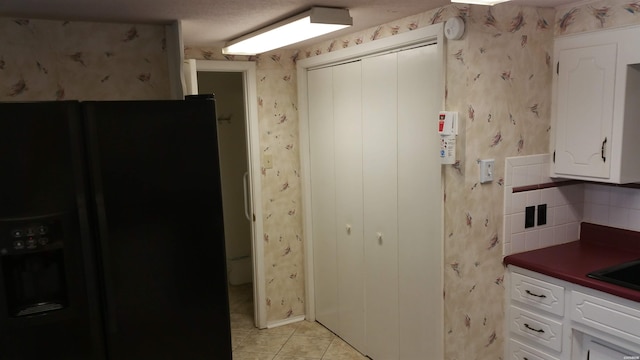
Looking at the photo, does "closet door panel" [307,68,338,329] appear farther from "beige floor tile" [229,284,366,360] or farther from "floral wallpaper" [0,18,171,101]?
"floral wallpaper" [0,18,171,101]

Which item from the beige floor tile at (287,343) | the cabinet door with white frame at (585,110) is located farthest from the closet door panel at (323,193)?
the cabinet door with white frame at (585,110)

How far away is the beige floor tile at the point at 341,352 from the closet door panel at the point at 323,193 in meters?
0.17

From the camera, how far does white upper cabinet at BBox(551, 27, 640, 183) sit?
2324 mm

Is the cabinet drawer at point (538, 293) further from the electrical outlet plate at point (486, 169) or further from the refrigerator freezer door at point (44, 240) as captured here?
the refrigerator freezer door at point (44, 240)

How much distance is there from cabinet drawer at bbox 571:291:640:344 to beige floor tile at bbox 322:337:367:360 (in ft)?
5.10

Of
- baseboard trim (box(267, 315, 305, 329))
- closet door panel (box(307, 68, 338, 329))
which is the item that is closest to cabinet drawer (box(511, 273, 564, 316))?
closet door panel (box(307, 68, 338, 329))

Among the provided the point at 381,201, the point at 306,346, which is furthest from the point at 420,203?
the point at 306,346

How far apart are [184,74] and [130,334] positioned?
4.32 ft

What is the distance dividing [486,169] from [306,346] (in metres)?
1.97

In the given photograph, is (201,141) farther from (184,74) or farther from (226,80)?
(226,80)

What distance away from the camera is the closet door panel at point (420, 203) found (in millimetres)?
2561

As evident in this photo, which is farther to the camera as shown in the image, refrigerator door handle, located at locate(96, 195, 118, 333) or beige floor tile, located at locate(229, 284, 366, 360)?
beige floor tile, located at locate(229, 284, 366, 360)

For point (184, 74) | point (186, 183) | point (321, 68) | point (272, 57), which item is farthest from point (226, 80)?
point (186, 183)

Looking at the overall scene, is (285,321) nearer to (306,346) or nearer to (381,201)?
(306,346)
